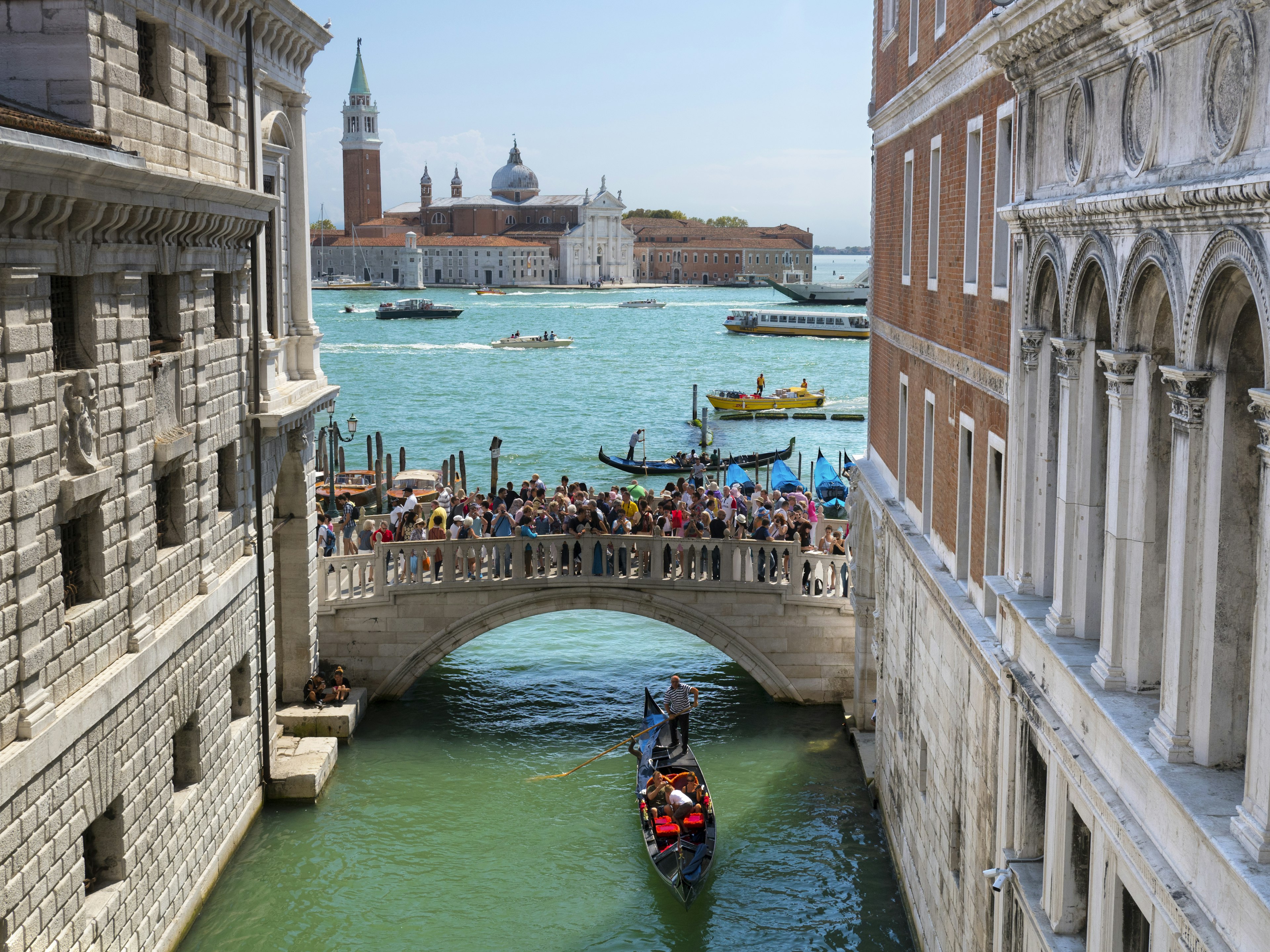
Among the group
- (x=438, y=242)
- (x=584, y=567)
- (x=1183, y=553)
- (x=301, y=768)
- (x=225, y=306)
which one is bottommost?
(x=301, y=768)

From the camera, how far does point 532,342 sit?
337ft

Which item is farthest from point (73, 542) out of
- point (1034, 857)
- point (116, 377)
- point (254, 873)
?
point (1034, 857)

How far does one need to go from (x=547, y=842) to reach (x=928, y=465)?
6334mm

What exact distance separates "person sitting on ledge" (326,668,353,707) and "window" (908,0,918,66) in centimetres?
1045

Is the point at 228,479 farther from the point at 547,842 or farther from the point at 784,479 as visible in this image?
the point at 784,479

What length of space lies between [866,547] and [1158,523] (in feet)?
37.7

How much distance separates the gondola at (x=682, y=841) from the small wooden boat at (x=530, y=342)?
8549 cm

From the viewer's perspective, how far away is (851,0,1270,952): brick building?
20.2 feet

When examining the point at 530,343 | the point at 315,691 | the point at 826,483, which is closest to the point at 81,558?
the point at 315,691

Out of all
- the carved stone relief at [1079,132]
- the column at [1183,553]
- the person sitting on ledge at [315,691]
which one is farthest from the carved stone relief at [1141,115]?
the person sitting on ledge at [315,691]

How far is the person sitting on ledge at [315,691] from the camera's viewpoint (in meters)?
18.6

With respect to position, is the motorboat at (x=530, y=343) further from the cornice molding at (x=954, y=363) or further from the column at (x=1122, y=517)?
the column at (x=1122, y=517)

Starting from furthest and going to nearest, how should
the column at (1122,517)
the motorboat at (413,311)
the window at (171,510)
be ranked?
the motorboat at (413,311), the window at (171,510), the column at (1122,517)

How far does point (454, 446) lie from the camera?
2181 inches
